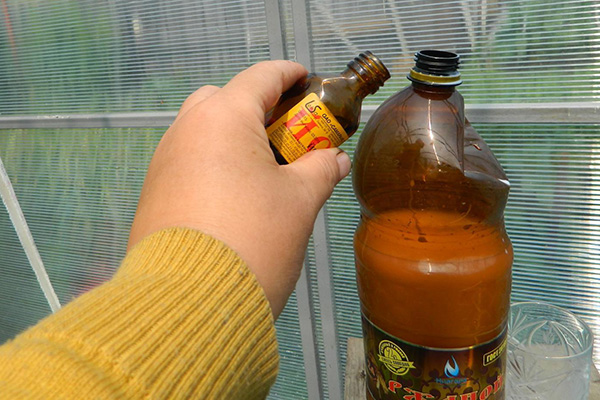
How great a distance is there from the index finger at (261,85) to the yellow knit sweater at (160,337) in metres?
0.19

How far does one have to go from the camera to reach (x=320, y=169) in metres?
0.58

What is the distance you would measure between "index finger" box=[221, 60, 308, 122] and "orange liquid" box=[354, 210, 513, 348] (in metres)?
0.26

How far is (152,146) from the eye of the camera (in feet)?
4.36

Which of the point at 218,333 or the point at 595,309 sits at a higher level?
the point at 218,333

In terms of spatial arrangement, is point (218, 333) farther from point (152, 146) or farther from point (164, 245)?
point (152, 146)

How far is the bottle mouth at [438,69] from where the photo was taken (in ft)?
1.98

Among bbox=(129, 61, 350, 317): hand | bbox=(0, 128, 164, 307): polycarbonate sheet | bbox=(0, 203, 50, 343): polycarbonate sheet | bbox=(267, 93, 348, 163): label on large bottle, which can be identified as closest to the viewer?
bbox=(129, 61, 350, 317): hand

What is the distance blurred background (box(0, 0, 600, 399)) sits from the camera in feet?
3.01

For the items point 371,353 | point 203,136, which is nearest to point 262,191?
point 203,136

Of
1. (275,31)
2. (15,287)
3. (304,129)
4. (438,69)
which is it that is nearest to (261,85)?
(304,129)

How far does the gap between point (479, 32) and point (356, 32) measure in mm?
252

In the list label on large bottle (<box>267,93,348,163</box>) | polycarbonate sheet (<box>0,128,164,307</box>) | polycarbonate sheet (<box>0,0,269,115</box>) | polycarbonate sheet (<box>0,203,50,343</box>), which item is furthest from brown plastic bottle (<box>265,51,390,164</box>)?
polycarbonate sheet (<box>0,203,50,343</box>)

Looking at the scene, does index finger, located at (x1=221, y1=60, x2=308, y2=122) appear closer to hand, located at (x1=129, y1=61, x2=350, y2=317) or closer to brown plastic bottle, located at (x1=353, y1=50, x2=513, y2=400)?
hand, located at (x1=129, y1=61, x2=350, y2=317)

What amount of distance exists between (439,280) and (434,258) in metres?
0.03
